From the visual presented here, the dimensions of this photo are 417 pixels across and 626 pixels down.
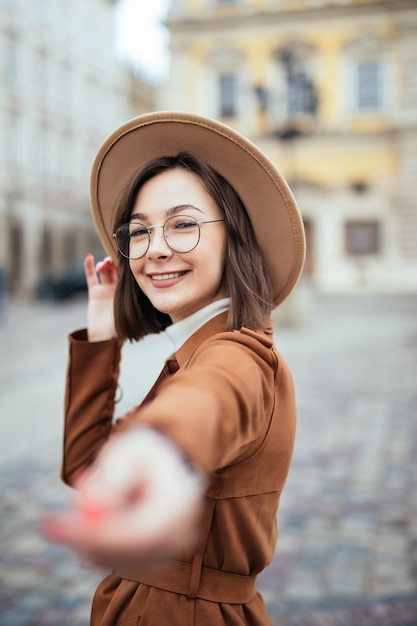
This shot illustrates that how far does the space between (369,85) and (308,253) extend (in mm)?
6173

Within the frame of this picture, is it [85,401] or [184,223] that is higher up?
[184,223]

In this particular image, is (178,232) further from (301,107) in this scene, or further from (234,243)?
(301,107)

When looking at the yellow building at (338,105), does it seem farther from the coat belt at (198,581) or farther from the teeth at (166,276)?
the coat belt at (198,581)

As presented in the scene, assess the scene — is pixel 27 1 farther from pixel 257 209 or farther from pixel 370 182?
pixel 257 209

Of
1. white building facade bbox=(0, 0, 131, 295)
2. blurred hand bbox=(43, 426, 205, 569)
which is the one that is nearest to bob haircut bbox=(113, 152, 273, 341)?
blurred hand bbox=(43, 426, 205, 569)

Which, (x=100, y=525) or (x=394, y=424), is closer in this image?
(x=100, y=525)

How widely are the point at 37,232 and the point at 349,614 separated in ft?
79.0

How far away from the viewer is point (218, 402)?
2.74 feet

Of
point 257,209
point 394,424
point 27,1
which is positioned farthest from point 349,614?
point 27,1

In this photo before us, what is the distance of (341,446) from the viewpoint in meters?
5.01

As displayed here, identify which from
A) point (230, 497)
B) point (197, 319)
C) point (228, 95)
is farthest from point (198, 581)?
point (228, 95)

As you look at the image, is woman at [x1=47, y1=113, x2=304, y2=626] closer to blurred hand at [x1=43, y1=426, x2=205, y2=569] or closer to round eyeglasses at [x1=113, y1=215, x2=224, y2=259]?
round eyeglasses at [x1=113, y1=215, x2=224, y2=259]

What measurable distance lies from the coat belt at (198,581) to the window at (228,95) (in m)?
23.8

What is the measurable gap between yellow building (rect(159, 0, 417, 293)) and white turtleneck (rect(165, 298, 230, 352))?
20.8 metres
